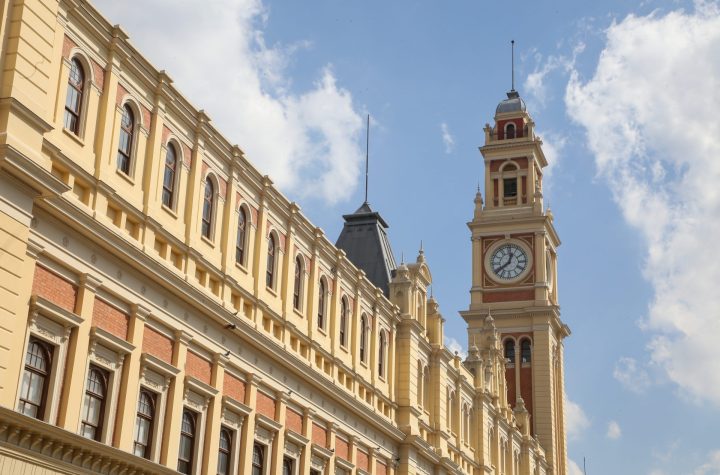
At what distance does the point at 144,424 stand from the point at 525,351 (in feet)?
171

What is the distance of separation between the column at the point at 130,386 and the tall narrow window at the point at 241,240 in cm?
575

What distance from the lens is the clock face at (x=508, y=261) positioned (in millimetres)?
77312

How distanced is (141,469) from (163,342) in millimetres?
3299

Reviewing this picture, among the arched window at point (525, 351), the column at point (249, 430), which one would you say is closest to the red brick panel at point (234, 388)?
the column at point (249, 430)

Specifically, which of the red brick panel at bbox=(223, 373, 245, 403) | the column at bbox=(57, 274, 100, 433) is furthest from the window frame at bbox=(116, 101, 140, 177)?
the red brick panel at bbox=(223, 373, 245, 403)

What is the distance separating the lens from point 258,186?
32.7 metres

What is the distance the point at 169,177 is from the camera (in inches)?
1115

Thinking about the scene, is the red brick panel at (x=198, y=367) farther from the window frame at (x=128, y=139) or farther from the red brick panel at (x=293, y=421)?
the window frame at (x=128, y=139)

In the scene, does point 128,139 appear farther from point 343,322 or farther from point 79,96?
point 343,322

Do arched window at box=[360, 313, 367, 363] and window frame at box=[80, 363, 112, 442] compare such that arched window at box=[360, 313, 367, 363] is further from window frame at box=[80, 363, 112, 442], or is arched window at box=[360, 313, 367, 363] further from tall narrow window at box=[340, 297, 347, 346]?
window frame at box=[80, 363, 112, 442]

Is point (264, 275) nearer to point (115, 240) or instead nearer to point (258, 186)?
point (258, 186)

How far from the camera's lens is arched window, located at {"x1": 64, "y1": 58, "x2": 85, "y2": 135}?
24125 mm

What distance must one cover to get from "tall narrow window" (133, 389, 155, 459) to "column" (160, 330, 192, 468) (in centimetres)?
50

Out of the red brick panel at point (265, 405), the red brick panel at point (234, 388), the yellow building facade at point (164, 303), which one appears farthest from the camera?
the red brick panel at point (265, 405)
